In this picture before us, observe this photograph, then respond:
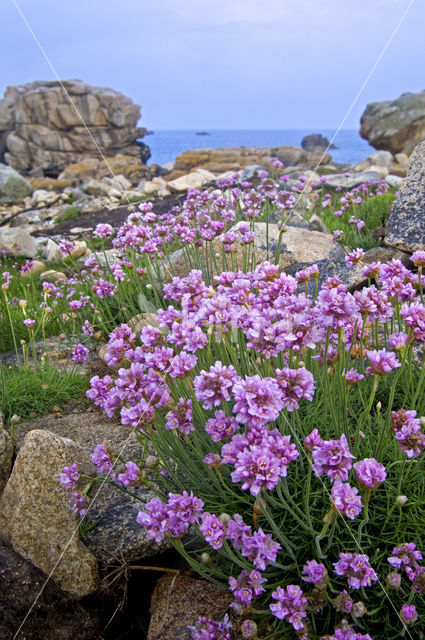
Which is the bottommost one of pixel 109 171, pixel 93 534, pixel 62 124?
pixel 93 534

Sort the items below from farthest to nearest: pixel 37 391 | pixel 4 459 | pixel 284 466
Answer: pixel 37 391 < pixel 4 459 < pixel 284 466

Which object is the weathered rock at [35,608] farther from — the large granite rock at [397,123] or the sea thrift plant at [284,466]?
the large granite rock at [397,123]

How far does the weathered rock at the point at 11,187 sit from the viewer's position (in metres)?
21.1

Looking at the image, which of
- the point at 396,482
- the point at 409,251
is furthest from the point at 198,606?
the point at 409,251

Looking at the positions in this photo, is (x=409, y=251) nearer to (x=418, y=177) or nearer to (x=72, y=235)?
(x=418, y=177)

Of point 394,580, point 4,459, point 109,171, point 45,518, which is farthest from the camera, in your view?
point 109,171

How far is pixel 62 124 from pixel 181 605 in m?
48.6

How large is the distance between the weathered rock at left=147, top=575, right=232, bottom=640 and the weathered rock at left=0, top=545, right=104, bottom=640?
0.30 meters

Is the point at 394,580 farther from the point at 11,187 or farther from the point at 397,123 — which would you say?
the point at 397,123

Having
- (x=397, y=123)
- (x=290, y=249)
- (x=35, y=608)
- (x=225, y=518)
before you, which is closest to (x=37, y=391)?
(x=35, y=608)

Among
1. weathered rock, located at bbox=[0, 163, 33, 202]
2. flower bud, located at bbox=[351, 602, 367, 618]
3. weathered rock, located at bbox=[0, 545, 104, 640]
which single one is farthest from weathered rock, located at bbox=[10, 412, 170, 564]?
weathered rock, located at bbox=[0, 163, 33, 202]

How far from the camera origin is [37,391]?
4.34m

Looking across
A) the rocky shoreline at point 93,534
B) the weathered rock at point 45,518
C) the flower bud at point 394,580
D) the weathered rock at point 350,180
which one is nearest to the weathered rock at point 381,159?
the weathered rock at point 350,180

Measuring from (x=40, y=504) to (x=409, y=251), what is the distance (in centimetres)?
434
